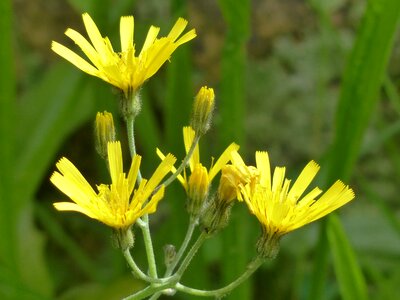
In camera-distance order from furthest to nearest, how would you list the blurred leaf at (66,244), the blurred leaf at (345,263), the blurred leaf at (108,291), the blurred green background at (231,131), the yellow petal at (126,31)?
the blurred leaf at (66,244) → the blurred leaf at (108,291) → the blurred green background at (231,131) → the blurred leaf at (345,263) → the yellow petal at (126,31)

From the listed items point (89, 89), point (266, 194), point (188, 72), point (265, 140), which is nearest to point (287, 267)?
point (265, 140)

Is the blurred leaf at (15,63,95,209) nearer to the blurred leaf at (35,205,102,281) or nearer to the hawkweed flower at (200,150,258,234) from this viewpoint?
the blurred leaf at (35,205,102,281)

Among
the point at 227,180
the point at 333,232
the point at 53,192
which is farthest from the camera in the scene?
the point at 53,192

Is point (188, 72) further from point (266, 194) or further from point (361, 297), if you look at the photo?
point (266, 194)

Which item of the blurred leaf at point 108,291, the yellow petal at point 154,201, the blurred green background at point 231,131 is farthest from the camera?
the blurred leaf at point 108,291

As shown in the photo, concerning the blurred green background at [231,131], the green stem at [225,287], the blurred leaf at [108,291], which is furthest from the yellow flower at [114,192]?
the blurred leaf at [108,291]

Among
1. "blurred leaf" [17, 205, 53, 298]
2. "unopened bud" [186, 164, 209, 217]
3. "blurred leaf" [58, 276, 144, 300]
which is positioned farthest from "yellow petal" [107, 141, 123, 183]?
"blurred leaf" [17, 205, 53, 298]

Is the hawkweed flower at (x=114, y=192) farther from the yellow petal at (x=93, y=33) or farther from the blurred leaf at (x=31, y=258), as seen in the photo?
the blurred leaf at (x=31, y=258)
